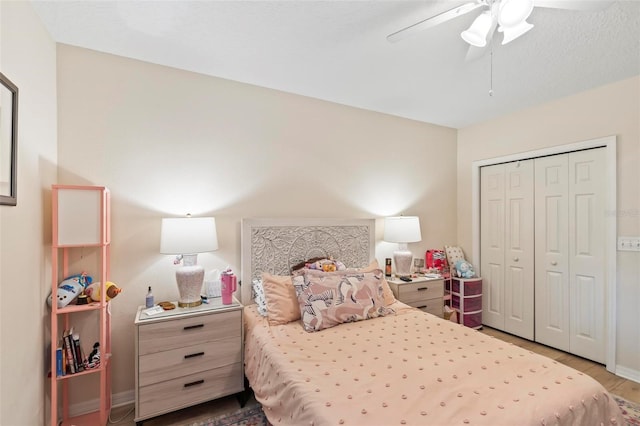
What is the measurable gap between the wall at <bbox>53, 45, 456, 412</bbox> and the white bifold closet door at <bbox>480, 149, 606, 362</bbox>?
4.35 feet

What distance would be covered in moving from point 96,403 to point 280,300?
4.69ft

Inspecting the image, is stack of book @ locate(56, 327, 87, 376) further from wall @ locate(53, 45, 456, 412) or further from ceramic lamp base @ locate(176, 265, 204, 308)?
ceramic lamp base @ locate(176, 265, 204, 308)

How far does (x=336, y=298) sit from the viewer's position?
2189 millimetres

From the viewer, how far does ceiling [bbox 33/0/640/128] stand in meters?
1.72

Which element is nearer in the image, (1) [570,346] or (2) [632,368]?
(2) [632,368]

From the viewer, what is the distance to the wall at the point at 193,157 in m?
2.13

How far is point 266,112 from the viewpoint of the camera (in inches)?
107

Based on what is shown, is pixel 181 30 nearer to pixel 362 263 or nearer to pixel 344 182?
pixel 344 182

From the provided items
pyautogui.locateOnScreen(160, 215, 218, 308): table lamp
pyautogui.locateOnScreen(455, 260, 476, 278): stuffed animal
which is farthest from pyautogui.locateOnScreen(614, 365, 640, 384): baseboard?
pyautogui.locateOnScreen(160, 215, 218, 308): table lamp

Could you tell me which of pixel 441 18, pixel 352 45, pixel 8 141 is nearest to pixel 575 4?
pixel 441 18

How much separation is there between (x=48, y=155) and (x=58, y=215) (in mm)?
429

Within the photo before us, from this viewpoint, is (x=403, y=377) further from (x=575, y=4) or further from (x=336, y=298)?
(x=575, y=4)

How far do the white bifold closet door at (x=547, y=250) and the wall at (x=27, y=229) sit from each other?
4106 millimetres

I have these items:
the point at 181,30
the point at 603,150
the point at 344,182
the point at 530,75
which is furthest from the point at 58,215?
the point at 603,150
